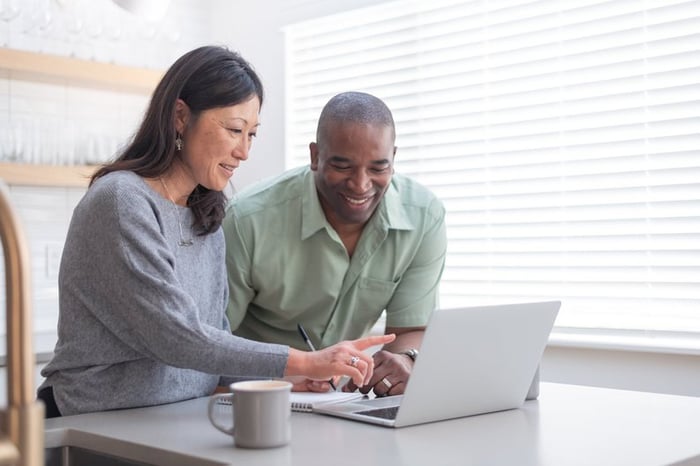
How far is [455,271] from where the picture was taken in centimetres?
365

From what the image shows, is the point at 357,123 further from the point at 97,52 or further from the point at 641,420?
the point at 97,52

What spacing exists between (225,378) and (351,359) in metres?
0.45

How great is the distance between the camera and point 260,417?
1380 mm

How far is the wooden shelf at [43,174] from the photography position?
3.58m

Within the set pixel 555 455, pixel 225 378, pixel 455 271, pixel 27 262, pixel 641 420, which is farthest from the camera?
pixel 455 271

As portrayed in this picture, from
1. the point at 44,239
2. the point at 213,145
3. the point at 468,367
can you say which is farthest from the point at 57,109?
the point at 468,367

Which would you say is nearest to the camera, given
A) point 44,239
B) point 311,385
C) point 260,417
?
point 260,417

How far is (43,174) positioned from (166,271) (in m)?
2.23

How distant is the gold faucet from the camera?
2.31 feet

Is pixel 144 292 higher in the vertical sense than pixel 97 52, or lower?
lower

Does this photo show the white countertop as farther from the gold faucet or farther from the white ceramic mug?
the gold faucet

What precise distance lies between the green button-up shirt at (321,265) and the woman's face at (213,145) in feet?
1.24

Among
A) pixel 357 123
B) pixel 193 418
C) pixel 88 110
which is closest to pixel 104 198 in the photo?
pixel 193 418

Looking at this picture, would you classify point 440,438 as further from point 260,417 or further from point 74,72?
point 74,72
